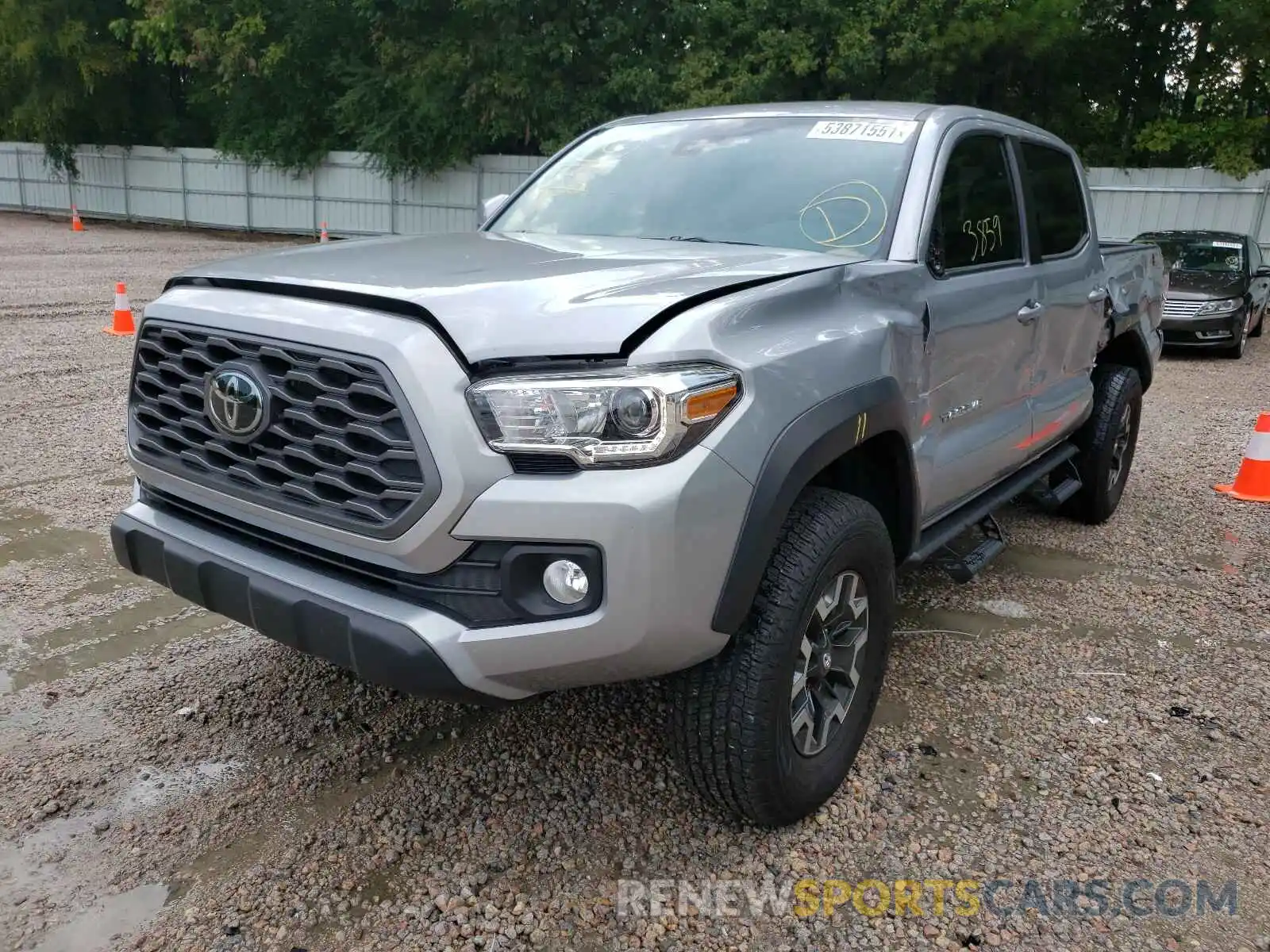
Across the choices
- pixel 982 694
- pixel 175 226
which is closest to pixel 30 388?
pixel 982 694


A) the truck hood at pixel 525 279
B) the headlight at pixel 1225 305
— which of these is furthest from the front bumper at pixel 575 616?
the headlight at pixel 1225 305

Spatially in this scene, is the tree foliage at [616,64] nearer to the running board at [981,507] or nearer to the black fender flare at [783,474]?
the running board at [981,507]

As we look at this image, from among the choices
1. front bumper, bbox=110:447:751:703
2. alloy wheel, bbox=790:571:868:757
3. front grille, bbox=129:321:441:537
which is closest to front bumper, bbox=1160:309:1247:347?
alloy wheel, bbox=790:571:868:757

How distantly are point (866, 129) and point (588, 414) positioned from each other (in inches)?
77.2

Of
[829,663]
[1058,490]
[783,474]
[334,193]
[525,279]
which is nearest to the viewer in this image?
[783,474]

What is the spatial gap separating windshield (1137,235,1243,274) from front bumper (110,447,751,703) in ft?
40.0

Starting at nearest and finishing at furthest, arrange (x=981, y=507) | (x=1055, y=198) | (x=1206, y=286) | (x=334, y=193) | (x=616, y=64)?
(x=981, y=507), (x=1055, y=198), (x=1206, y=286), (x=616, y=64), (x=334, y=193)

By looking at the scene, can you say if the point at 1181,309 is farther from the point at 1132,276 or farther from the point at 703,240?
the point at 703,240

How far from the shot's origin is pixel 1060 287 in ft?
13.7

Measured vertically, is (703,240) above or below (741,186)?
below

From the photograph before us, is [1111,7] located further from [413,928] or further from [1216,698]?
[413,928]

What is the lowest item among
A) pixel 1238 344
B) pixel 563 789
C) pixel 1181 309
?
pixel 563 789

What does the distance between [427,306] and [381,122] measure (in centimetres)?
2507

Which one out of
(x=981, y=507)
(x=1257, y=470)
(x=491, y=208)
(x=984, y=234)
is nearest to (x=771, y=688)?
(x=981, y=507)
